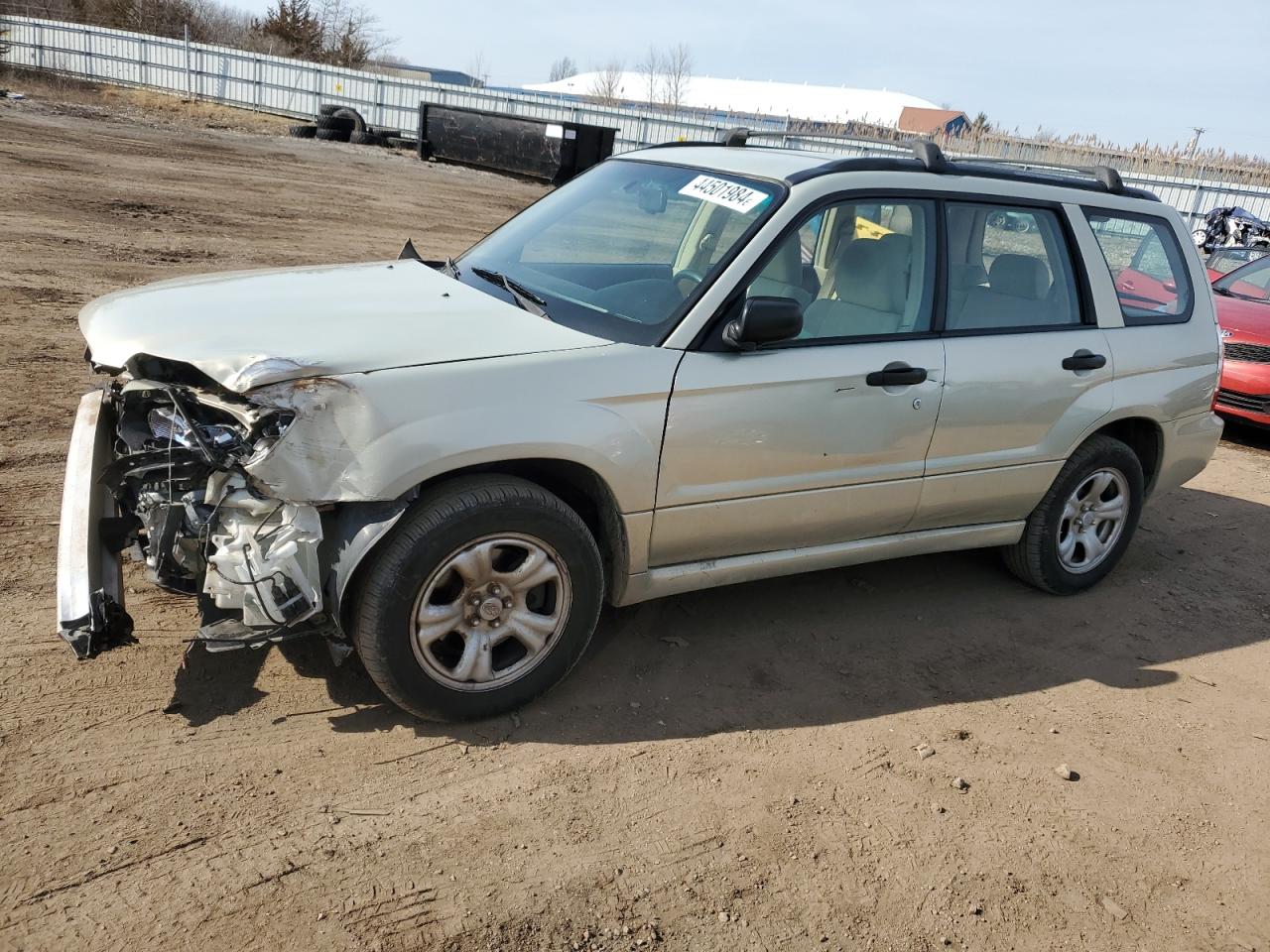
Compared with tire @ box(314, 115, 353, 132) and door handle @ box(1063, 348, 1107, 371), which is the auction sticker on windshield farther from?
tire @ box(314, 115, 353, 132)

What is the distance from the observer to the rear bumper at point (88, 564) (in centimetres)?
304

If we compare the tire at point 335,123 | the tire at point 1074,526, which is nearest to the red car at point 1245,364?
the tire at point 1074,526

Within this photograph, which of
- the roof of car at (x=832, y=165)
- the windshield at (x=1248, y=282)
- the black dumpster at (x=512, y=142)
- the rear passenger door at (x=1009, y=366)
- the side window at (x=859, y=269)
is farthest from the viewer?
the black dumpster at (x=512, y=142)

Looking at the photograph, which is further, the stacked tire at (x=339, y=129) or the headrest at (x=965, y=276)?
the stacked tire at (x=339, y=129)

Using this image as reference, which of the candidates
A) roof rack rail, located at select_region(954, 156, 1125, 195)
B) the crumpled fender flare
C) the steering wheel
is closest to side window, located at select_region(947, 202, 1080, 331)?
roof rack rail, located at select_region(954, 156, 1125, 195)

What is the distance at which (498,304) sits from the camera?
3.86m

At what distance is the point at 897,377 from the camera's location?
13.5 feet

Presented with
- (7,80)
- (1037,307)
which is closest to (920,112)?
(7,80)

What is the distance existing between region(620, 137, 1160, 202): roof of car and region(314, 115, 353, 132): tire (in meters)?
24.1

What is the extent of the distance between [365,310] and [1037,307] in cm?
298

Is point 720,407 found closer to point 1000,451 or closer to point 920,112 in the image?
point 1000,451

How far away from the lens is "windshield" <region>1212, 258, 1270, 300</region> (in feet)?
34.2

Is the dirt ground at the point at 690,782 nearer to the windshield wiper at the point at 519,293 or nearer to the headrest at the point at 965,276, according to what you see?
the windshield wiper at the point at 519,293

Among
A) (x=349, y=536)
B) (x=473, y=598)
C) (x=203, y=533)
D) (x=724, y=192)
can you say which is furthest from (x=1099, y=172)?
(x=203, y=533)
